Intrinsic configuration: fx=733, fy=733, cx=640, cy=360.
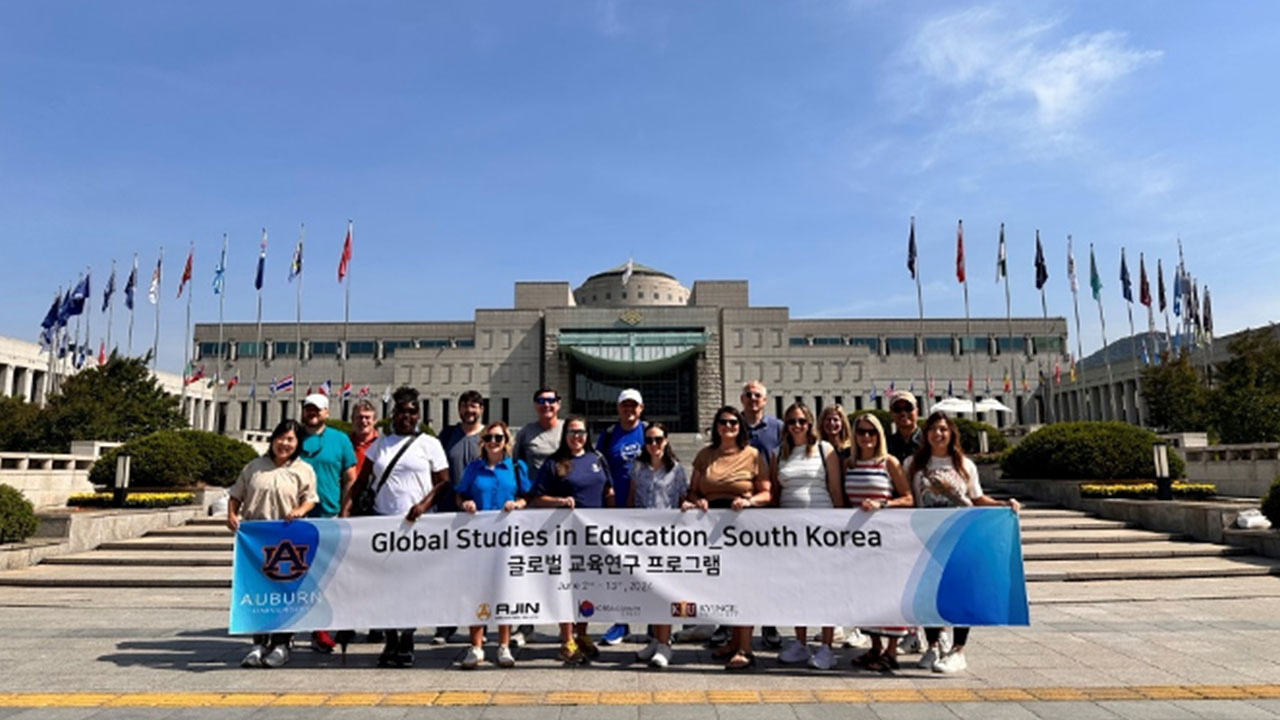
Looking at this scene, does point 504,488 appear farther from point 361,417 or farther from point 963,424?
point 963,424

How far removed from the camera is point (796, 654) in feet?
21.4

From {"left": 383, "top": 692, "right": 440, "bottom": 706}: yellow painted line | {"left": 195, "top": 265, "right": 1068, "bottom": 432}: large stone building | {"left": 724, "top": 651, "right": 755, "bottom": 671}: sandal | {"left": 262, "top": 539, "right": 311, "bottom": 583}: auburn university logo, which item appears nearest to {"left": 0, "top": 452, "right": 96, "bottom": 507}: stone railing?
{"left": 262, "top": 539, "right": 311, "bottom": 583}: auburn university logo

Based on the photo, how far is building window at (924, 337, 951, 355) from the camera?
230 feet

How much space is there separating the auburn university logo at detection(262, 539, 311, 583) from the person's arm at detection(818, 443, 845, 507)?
472 centimetres

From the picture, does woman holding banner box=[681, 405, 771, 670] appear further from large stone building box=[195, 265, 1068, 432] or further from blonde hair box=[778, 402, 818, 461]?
large stone building box=[195, 265, 1068, 432]

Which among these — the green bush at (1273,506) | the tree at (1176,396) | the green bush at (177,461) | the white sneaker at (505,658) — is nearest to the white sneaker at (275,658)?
the white sneaker at (505,658)

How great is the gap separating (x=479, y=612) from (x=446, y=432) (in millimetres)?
1784

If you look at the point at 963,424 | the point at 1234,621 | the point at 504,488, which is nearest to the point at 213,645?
A: the point at 504,488

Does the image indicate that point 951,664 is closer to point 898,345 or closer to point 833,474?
point 833,474

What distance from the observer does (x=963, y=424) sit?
28125 millimetres

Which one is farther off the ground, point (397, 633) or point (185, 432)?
point (185, 432)

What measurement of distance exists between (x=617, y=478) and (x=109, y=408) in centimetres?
3118

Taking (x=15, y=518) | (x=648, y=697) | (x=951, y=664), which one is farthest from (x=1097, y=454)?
(x=15, y=518)

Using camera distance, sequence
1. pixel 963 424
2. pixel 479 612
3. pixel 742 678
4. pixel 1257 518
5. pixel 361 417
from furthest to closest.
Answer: pixel 963 424 → pixel 1257 518 → pixel 361 417 → pixel 479 612 → pixel 742 678
